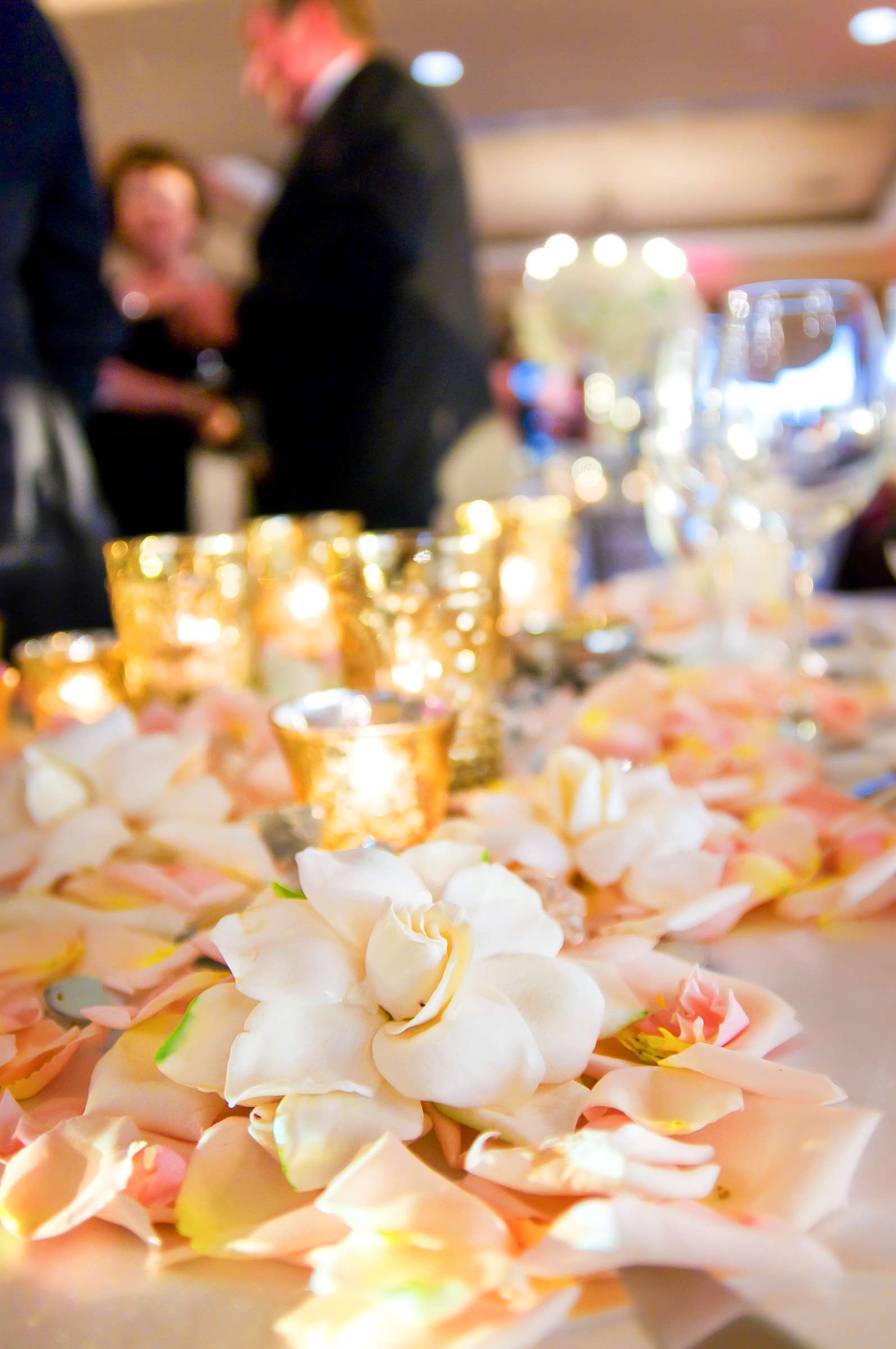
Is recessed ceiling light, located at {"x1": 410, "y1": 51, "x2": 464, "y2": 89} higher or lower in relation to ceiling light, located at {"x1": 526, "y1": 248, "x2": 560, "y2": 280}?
higher

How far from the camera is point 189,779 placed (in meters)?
0.50

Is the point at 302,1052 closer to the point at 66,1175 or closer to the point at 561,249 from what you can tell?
the point at 66,1175

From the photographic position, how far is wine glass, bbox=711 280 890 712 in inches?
27.0

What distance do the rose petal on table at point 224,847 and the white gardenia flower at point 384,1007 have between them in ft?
0.36

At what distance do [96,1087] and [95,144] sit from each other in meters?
6.05

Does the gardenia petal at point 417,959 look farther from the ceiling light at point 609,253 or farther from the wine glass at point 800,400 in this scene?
the ceiling light at point 609,253

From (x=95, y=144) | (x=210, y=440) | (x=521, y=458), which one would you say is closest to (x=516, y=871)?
(x=210, y=440)

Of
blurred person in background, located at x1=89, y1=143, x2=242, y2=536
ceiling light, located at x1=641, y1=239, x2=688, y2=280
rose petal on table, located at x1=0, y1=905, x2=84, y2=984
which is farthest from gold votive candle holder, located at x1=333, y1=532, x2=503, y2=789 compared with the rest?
ceiling light, located at x1=641, y1=239, x2=688, y2=280

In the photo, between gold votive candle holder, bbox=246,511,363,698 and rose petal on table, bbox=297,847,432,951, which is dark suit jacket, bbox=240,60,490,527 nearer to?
gold votive candle holder, bbox=246,511,363,698

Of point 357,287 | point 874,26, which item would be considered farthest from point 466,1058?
point 874,26

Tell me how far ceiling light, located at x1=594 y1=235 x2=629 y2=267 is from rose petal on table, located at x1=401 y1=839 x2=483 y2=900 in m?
3.46

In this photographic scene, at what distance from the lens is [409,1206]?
0.24m

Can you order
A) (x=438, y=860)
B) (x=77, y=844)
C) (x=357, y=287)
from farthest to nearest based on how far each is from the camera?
(x=357, y=287)
(x=77, y=844)
(x=438, y=860)

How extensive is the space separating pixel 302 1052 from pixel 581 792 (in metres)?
0.18
